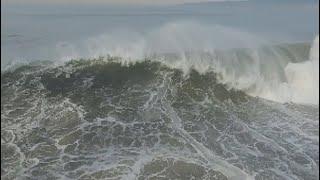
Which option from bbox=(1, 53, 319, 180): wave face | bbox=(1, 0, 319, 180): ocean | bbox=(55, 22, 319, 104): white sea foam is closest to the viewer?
bbox=(1, 53, 319, 180): wave face

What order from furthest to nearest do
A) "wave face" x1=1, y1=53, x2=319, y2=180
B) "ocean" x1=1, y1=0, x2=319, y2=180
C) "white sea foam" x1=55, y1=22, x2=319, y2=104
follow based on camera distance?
"white sea foam" x1=55, y1=22, x2=319, y2=104 → "ocean" x1=1, y1=0, x2=319, y2=180 → "wave face" x1=1, y1=53, x2=319, y2=180

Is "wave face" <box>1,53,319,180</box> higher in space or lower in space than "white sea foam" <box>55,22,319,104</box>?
lower

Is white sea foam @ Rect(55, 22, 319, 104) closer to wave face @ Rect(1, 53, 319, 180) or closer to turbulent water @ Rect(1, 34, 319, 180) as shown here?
turbulent water @ Rect(1, 34, 319, 180)

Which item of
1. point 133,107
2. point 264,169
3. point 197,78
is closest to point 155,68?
point 197,78

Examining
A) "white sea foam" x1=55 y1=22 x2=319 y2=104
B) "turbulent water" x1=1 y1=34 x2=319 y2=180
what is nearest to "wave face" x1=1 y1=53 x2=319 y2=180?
"turbulent water" x1=1 y1=34 x2=319 y2=180

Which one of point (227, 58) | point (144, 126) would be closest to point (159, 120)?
point (144, 126)

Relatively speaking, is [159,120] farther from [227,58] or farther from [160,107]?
[227,58]
